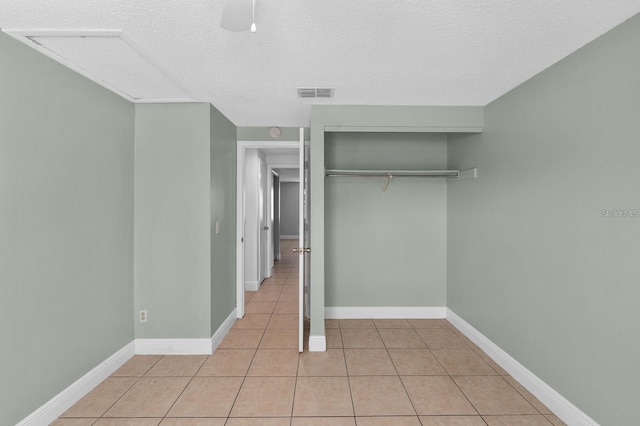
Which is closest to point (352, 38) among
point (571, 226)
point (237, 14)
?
point (237, 14)

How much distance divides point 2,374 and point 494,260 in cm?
363

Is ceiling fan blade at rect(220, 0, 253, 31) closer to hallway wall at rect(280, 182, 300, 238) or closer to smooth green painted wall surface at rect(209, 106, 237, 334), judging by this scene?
smooth green painted wall surface at rect(209, 106, 237, 334)

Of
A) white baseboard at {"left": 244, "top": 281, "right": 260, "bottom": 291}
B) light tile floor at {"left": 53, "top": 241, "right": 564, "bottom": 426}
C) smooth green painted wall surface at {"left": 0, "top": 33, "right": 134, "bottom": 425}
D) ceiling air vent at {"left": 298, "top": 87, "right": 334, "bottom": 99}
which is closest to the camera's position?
smooth green painted wall surface at {"left": 0, "top": 33, "right": 134, "bottom": 425}

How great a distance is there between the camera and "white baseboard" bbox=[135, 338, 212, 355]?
10.0 ft

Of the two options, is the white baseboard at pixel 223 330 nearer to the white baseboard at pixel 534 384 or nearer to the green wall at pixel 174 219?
the green wall at pixel 174 219

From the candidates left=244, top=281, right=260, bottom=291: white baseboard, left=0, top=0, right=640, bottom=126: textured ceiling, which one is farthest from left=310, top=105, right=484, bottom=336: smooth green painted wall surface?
left=244, top=281, right=260, bottom=291: white baseboard

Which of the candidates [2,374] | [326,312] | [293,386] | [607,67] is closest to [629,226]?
[607,67]

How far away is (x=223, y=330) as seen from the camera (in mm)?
3461

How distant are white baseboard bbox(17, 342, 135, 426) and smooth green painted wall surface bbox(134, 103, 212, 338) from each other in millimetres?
306

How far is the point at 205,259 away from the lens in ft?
10.1

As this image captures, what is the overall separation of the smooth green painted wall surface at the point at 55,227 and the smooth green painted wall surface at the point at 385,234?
7.45 feet

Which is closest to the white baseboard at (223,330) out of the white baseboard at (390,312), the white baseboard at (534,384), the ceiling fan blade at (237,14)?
the white baseboard at (390,312)

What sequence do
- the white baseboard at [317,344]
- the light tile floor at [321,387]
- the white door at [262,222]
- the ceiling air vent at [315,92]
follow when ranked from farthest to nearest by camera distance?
the white door at [262,222], the white baseboard at [317,344], the ceiling air vent at [315,92], the light tile floor at [321,387]

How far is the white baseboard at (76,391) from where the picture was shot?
2.02 meters
